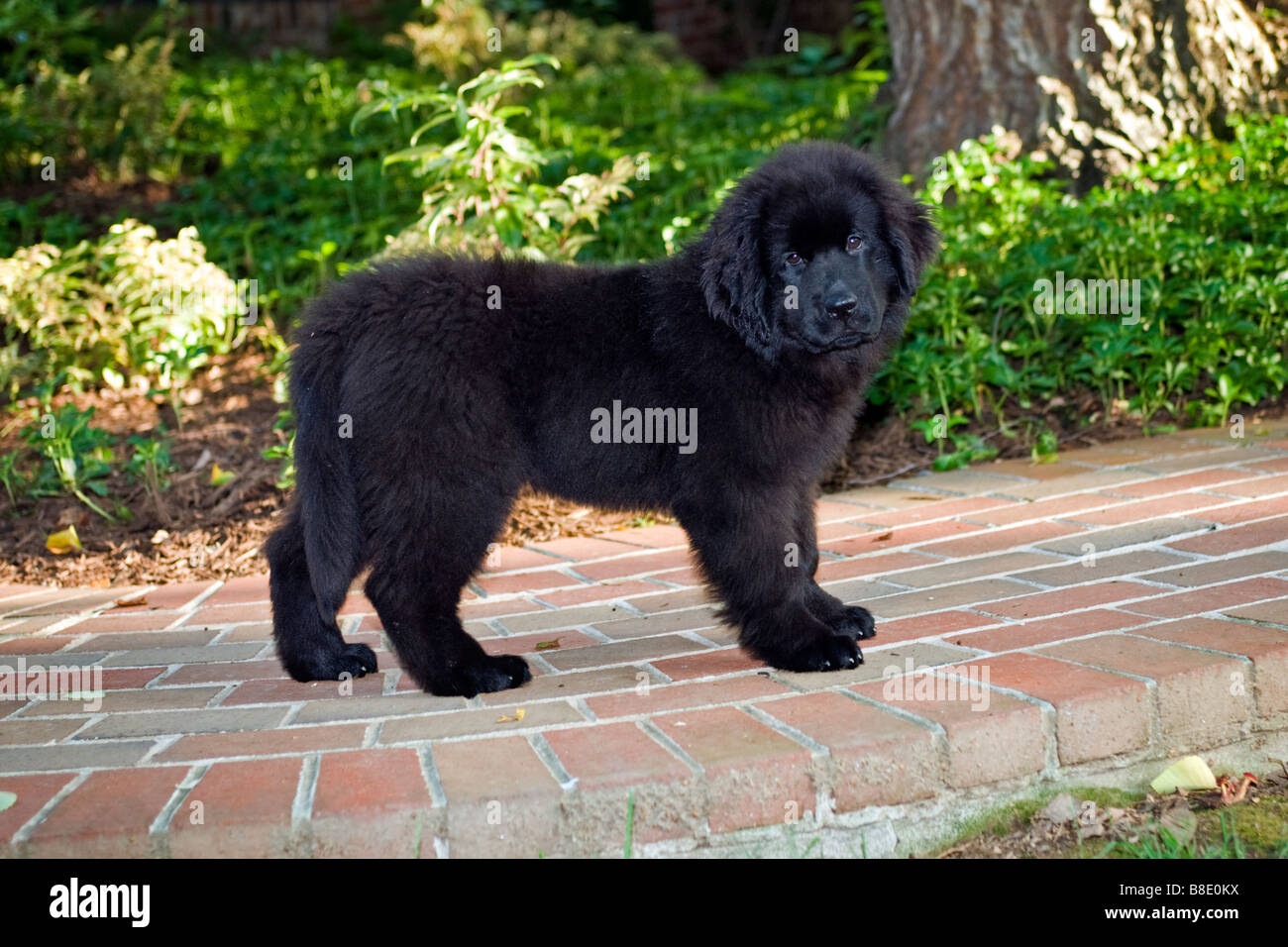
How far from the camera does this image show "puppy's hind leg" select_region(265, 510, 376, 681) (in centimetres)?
304

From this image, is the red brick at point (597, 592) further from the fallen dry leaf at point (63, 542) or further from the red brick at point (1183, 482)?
the fallen dry leaf at point (63, 542)

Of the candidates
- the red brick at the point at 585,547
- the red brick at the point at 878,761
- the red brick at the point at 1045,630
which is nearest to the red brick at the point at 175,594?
the red brick at the point at 585,547

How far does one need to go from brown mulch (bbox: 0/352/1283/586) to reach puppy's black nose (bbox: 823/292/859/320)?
140 centimetres

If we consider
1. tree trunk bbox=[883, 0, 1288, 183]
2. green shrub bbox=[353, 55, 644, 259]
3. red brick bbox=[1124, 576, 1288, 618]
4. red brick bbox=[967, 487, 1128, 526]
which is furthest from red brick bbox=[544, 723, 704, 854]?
tree trunk bbox=[883, 0, 1288, 183]

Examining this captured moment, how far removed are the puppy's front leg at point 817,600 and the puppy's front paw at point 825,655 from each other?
6.1 inches

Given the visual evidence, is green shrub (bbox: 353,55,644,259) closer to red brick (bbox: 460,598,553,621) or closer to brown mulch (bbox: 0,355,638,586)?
brown mulch (bbox: 0,355,638,586)

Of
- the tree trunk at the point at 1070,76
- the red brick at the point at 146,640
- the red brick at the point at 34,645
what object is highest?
the tree trunk at the point at 1070,76

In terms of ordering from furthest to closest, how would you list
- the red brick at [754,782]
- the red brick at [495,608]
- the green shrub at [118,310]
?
1. the green shrub at [118,310]
2. the red brick at [495,608]
3. the red brick at [754,782]

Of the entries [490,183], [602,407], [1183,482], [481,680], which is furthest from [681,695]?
[490,183]

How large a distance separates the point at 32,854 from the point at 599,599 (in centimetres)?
179

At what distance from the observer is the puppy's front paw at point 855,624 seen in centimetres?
304

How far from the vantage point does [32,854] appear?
6.98 ft

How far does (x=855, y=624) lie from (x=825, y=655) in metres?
0.29

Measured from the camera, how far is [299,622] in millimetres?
3057
